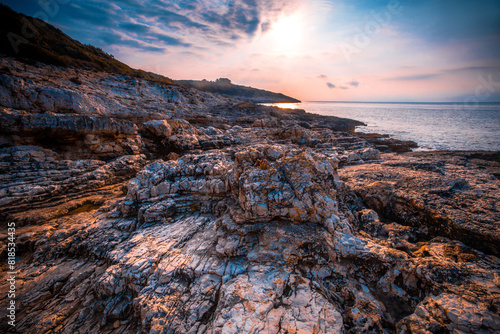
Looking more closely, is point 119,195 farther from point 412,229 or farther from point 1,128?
point 412,229

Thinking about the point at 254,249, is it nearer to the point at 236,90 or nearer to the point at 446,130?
the point at 446,130

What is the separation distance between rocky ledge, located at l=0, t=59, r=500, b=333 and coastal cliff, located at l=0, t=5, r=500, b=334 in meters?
0.05

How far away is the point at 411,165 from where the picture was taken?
14148mm

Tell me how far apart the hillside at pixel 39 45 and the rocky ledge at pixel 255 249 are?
115ft

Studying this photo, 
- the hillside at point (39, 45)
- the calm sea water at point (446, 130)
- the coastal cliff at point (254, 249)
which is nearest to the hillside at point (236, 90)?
the hillside at point (39, 45)

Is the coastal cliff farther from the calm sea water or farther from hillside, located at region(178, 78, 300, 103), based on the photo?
hillside, located at region(178, 78, 300, 103)

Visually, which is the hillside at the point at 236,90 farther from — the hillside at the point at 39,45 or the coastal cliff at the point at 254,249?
the coastal cliff at the point at 254,249

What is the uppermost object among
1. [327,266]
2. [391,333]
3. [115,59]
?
[115,59]

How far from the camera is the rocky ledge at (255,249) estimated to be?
5.33 m

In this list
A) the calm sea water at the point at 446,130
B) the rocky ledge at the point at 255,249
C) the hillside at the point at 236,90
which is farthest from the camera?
the hillside at the point at 236,90

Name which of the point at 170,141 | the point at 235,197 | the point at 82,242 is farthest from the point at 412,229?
the point at 170,141

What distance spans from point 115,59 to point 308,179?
80.2 m

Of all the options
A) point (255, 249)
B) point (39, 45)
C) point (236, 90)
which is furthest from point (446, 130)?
point (236, 90)

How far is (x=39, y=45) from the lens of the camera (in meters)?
39.0
